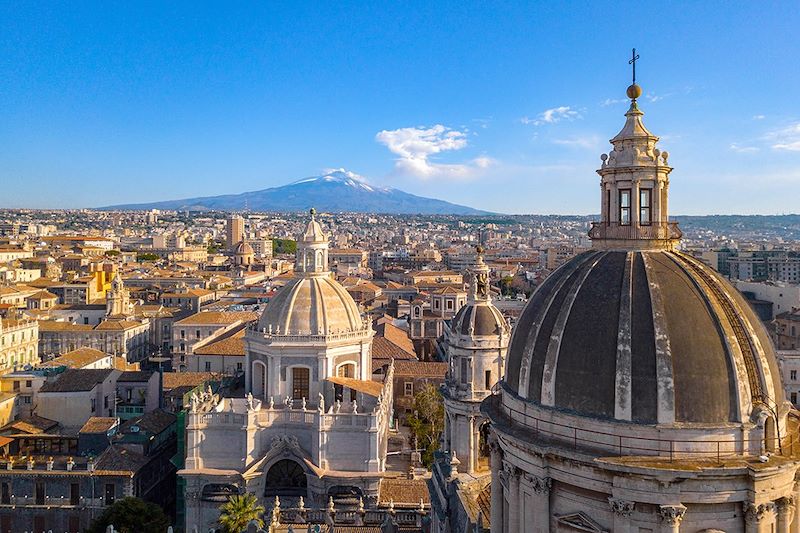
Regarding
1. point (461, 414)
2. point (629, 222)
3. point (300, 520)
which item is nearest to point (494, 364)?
point (461, 414)

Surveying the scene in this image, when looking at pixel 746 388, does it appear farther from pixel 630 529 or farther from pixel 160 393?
pixel 160 393

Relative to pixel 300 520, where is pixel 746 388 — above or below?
above

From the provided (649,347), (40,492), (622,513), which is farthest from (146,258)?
(622,513)

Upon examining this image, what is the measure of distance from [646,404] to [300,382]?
90.6 ft

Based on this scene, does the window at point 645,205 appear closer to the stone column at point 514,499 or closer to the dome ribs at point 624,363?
the dome ribs at point 624,363

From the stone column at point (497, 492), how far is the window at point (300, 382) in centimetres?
2271

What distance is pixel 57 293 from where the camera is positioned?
101m

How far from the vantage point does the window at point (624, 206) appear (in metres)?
18.6

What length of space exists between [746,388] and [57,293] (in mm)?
102522

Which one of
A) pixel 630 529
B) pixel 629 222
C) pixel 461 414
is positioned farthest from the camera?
pixel 461 414

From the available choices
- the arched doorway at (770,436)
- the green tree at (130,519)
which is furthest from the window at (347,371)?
the arched doorway at (770,436)

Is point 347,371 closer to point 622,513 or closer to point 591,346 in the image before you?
point 591,346

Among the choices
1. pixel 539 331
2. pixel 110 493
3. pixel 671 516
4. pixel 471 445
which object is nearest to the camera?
pixel 671 516

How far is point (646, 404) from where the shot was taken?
15.6 m
